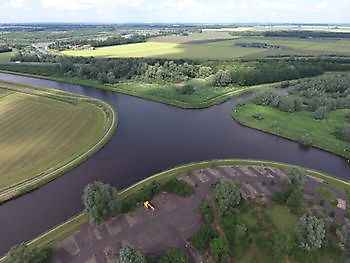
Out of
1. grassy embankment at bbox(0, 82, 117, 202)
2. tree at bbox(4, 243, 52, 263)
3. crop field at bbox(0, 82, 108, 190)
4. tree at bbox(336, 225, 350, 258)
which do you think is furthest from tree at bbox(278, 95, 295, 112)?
tree at bbox(4, 243, 52, 263)

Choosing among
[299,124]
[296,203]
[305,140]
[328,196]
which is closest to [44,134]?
[296,203]

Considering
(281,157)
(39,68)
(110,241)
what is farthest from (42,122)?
(39,68)

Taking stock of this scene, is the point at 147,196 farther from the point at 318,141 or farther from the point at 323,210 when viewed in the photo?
the point at 318,141

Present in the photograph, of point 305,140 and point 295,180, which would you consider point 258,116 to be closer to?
point 305,140

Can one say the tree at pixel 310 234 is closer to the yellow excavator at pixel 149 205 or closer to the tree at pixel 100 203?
the yellow excavator at pixel 149 205

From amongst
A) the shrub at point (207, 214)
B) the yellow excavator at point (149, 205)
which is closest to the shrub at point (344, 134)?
the shrub at point (207, 214)
